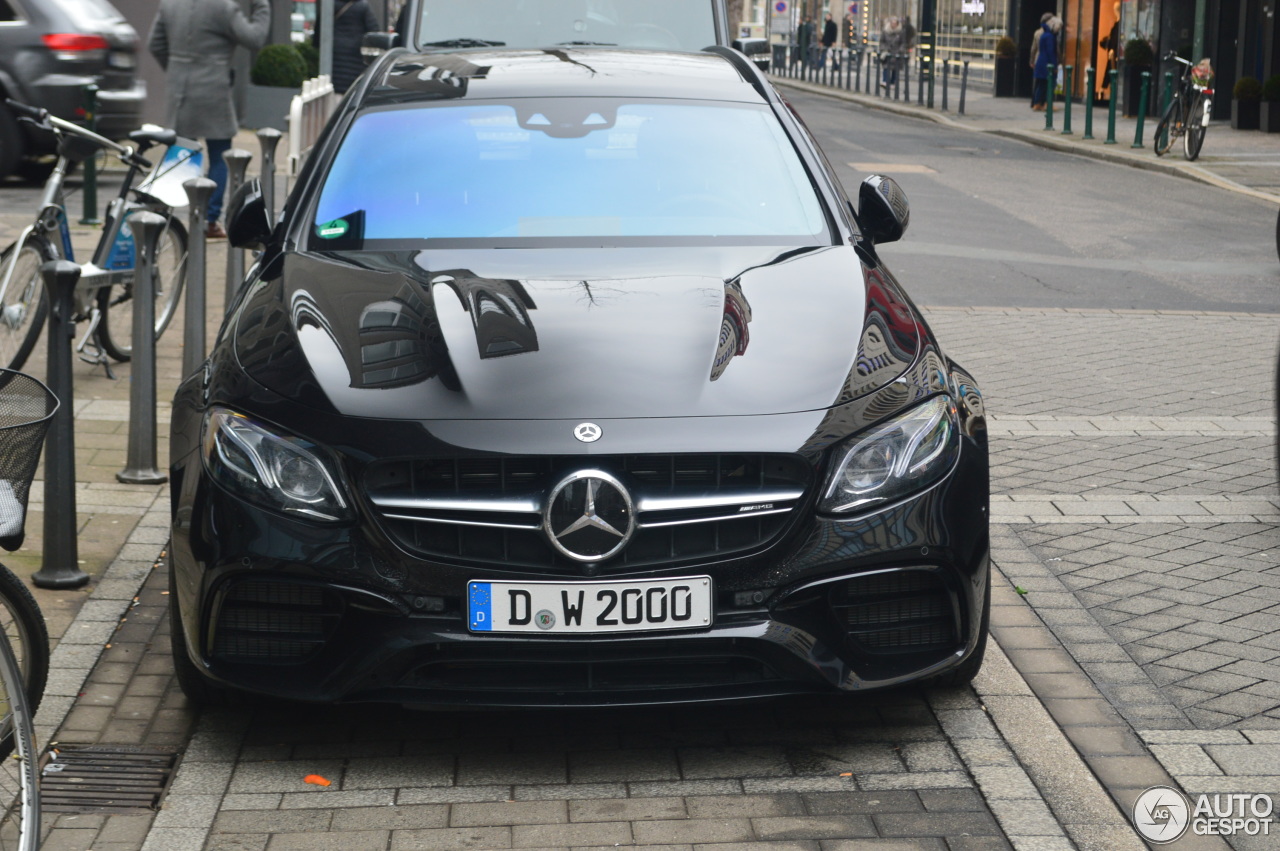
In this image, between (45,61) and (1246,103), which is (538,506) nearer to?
(45,61)

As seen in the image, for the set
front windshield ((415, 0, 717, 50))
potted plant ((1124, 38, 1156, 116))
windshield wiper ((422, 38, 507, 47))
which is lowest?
windshield wiper ((422, 38, 507, 47))

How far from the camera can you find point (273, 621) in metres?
3.71

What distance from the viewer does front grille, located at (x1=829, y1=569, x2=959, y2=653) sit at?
12.2 feet

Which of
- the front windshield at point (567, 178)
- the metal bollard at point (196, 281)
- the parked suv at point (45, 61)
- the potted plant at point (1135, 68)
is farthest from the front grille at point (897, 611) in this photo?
the potted plant at point (1135, 68)

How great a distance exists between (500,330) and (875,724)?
132 centimetres

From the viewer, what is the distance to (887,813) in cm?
359

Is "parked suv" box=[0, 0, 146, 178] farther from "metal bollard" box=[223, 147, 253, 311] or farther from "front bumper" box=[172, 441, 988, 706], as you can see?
"front bumper" box=[172, 441, 988, 706]

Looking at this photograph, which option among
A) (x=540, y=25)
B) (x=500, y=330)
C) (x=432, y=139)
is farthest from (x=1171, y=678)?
(x=540, y=25)

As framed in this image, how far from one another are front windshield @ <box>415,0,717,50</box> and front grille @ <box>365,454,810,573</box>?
770 cm

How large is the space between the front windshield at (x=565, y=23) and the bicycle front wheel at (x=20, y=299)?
4.28 meters

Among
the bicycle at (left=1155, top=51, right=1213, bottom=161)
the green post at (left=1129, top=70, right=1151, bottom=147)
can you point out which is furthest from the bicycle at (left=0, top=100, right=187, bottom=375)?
the green post at (left=1129, top=70, right=1151, bottom=147)

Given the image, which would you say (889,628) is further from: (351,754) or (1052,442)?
(1052,442)

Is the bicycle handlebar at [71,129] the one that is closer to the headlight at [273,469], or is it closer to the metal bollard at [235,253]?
the metal bollard at [235,253]

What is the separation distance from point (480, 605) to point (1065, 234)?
1173 cm
